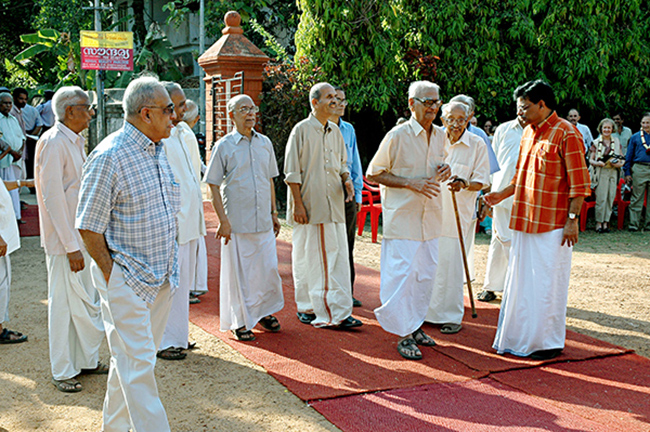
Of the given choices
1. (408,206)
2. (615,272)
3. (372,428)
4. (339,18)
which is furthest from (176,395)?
(339,18)

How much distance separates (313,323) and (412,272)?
3.95 ft

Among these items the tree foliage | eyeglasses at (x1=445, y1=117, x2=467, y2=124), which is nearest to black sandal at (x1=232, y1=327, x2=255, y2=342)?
eyeglasses at (x1=445, y1=117, x2=467, y2=124)

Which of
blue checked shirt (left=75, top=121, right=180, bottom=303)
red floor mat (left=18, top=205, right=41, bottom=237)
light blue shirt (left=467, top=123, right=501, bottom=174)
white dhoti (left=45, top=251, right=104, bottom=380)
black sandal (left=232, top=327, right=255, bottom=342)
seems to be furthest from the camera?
red floor mat (left=18, top=205, right=41, bottom=237)

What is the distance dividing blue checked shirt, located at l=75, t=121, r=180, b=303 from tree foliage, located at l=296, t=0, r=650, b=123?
9829mm

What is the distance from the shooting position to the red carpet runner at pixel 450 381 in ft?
13.6

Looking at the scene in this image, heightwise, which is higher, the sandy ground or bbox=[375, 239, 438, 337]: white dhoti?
bbox=[375, 239, 438, 337]: white dhoti

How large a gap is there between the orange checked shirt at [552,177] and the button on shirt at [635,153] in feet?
26.0


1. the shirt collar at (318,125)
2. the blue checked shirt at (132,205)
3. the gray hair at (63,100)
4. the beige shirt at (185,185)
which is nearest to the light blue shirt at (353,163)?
the shirt collar at (318,125)

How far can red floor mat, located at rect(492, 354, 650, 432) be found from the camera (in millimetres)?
4258

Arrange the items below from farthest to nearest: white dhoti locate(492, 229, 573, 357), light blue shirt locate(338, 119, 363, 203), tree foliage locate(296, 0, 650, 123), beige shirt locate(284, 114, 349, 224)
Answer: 1. tree foliage locate(296, 0, 650, 123)
2. light blue shirt locate(338, 119, 363, 203)
3. beige shirt locate(284, 114, 349, 224)
4. white dhoti locate(492, 229, 573, 357)

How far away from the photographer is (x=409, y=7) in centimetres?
1373

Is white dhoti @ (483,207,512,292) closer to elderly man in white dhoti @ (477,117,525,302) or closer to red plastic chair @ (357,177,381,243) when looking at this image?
elderly man in white dhoti @ (477,117,525,302)

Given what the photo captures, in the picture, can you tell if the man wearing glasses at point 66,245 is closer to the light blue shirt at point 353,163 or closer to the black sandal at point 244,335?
the black sandal at point 244,335

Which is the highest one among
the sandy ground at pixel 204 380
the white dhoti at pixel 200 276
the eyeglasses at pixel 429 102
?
the eyeglasses at pixel 429 102
